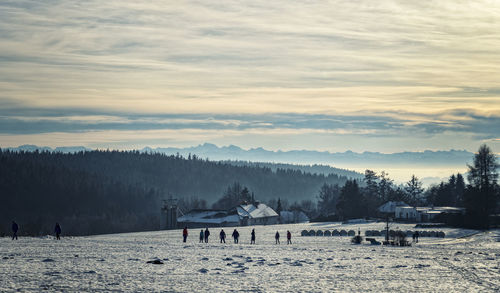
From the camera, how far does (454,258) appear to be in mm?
39812

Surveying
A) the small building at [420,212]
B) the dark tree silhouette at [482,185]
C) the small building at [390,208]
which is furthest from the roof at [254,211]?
the dark tree silhouette at [482,185]

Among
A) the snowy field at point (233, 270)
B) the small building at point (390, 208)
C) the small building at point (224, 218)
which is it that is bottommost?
the snowy field at point (233, 270)

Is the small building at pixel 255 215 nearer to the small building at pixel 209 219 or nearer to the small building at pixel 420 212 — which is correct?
the small building at pixel 209 219

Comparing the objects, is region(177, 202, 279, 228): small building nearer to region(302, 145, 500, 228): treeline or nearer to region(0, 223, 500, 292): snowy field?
region(302, 145, 500, 228): treeline

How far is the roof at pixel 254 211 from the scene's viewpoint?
11431cm

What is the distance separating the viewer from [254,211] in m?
120

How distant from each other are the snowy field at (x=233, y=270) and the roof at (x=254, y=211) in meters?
71.7

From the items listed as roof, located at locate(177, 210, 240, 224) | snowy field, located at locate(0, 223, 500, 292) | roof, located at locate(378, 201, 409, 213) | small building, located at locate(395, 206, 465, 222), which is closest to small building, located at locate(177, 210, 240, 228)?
roof, located at locate(177, 210, 240, 224)

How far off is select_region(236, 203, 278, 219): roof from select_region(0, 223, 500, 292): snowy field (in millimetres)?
71661

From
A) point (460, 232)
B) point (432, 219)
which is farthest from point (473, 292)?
point (432, 219)

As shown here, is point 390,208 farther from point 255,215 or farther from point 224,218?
point 224,218

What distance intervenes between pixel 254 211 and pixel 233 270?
3550 inches

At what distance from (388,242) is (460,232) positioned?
76.0ft

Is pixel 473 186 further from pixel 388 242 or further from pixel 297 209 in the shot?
pixel 297 209
